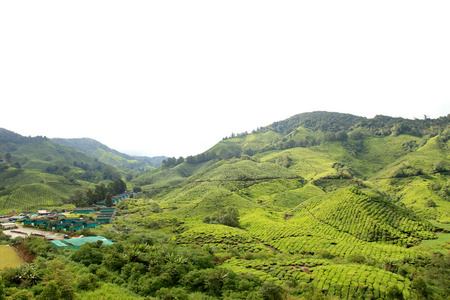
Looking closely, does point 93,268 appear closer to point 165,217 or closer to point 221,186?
point 165,217

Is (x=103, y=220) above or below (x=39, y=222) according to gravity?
below

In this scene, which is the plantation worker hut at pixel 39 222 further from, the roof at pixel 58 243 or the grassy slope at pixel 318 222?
the grassy slope at pixel 318 222

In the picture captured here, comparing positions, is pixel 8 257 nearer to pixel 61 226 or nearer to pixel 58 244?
pixel 58 244

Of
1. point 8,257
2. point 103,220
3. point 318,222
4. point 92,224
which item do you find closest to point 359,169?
point 318,222

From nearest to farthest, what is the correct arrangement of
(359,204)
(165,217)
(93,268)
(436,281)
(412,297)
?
(412,297) < (436,281) < (93,268) < (359,204) < (165,217)

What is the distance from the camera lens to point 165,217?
231ft

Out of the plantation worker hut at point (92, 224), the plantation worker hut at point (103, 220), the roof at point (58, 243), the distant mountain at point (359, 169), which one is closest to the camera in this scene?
the roof at point (58, 243)

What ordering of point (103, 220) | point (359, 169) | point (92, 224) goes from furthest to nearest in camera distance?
1. point (359, 169)
2. point (103, 220)
3. point (92, 224)

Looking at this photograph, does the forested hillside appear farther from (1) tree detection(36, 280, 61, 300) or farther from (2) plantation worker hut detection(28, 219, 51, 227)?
(2) plantation worker hut detection(28, 219, 51, 227)

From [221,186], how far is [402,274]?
80564 millimetres

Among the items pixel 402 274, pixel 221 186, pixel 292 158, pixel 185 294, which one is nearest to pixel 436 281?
pixel 402 274

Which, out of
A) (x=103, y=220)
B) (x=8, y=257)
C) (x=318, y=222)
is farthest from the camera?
(x=103, y=220)

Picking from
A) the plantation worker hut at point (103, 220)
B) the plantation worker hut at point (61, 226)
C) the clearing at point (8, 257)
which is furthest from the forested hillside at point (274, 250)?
the plantation worker hut at point (61, 226)

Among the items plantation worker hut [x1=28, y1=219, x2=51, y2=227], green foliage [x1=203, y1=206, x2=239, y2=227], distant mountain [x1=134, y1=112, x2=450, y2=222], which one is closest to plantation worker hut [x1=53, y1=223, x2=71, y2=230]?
plantation worker hut [x1=28, y1=219, x2=51, y2=227]
